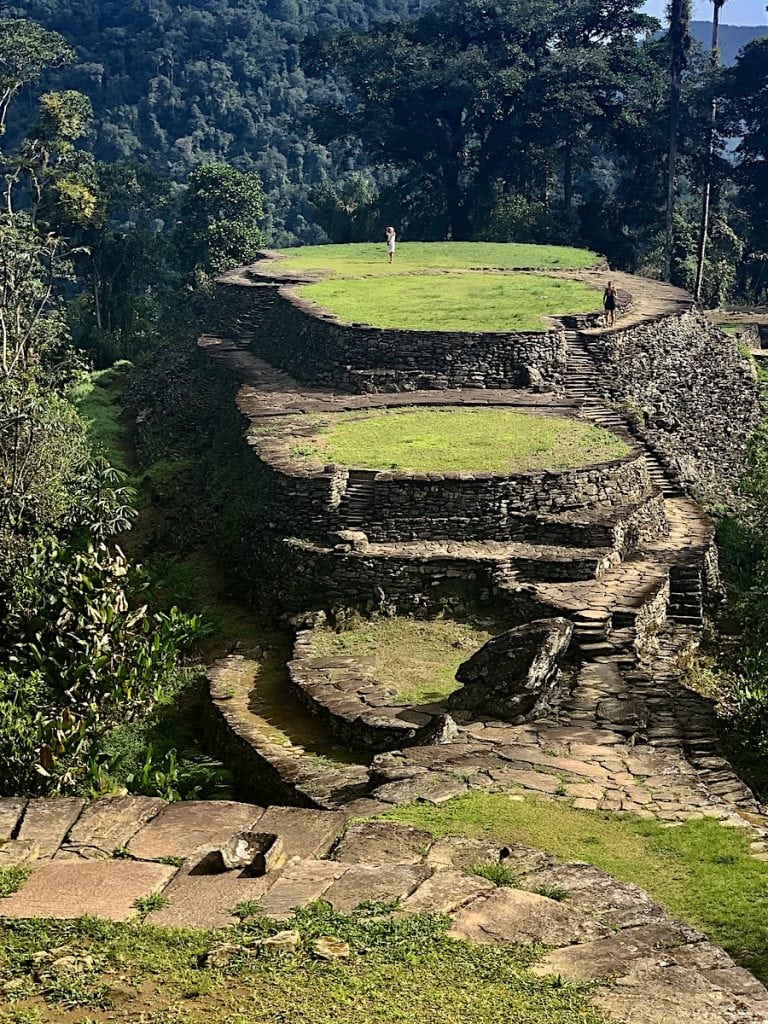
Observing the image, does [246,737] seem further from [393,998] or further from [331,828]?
[393,998]

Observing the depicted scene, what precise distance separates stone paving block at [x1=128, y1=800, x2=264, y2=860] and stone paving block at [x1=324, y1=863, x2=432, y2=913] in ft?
3.50

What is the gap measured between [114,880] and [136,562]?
1368 centimetres

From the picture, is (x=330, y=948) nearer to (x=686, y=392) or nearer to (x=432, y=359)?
(x=432, y=359)

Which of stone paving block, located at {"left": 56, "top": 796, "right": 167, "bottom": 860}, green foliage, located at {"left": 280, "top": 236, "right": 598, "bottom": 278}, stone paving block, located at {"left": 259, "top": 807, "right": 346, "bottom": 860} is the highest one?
green foliage, located at {"left": 280, "top": 236, "right": 598, "bottom": 278}

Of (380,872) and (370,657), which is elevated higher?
(380,872)

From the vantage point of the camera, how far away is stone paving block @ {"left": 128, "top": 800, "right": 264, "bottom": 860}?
8.30 m

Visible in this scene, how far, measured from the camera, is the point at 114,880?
779 cm

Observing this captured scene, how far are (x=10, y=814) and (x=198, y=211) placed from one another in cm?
3447

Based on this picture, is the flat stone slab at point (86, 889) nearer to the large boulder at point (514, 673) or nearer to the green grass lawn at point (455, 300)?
the large boulder at point (514, 673)

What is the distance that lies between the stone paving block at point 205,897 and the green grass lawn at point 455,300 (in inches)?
695

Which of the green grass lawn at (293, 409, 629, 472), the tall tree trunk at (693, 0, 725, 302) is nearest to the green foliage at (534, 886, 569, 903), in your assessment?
the green grass lawn at (293, 409, 629, 472)

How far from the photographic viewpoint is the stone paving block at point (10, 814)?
8.64 meters

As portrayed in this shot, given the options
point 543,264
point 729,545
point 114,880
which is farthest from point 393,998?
point 543,264

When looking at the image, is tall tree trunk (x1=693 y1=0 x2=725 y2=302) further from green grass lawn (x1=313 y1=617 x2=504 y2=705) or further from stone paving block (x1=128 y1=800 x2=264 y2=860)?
stone paving block (x1=128 y1=800 x2=264 y2=860)
